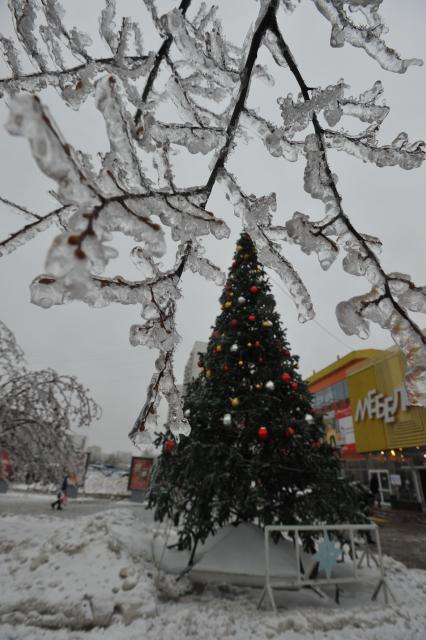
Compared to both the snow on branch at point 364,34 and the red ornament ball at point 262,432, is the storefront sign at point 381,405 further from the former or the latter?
the snow on branch at point 364,34

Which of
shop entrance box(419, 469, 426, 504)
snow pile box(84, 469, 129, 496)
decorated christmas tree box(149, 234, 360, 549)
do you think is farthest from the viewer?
snow pile box(84, 469, 129, 496)

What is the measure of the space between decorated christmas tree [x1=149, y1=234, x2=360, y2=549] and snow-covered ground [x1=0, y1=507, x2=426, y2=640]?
785 mm

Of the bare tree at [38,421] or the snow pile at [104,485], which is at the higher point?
the bare tree at [38,421]

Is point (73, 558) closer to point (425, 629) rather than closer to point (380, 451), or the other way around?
point (425, 629)

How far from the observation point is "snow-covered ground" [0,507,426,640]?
9.93 feet

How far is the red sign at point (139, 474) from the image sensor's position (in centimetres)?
1473

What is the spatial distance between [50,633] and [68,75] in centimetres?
424

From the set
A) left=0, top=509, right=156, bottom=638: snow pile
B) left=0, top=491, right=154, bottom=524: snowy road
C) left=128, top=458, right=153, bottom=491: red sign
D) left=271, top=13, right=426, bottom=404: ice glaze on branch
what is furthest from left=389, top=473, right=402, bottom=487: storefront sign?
left=271, top=13, right=426, bottom=404: ice glaze on branch

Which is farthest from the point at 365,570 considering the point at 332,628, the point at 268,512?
the point at 332,628

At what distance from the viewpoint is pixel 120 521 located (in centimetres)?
632

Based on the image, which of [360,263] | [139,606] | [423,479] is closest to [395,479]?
[423,479]

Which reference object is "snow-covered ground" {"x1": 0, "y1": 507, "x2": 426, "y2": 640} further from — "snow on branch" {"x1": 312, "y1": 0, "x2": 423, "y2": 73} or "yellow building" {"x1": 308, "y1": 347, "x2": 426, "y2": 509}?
"yellow building" {"x1": 308, "y1": 347, "x2": 426, "y2": 509}

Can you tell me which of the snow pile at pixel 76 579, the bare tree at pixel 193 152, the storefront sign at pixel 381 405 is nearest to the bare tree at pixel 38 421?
the snow pile at pixel 76 579

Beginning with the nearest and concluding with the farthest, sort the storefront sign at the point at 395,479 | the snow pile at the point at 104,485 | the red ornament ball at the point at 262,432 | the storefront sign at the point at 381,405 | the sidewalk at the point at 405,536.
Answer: the red ornament ball at the point at 262,432
the sidewalk at the point at 405,536
the storefront sign at the point at 381,405
the storefront sign at the point at 395,479
the snow pile at the point at 104,485
